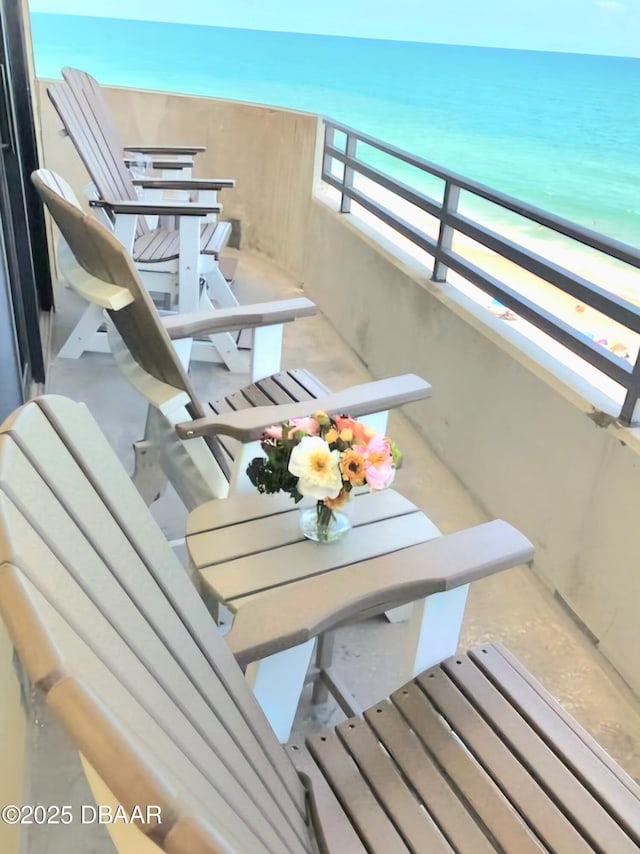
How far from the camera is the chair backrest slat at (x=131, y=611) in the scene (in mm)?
605

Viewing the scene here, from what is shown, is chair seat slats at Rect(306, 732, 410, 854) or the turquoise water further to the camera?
the turquoise water

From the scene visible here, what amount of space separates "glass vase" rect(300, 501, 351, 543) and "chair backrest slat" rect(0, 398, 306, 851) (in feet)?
1.64

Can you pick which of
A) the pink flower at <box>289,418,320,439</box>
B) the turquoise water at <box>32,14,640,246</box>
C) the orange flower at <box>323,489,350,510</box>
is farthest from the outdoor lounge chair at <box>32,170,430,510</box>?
the turquoise water at <box>32,14,640,246</box>

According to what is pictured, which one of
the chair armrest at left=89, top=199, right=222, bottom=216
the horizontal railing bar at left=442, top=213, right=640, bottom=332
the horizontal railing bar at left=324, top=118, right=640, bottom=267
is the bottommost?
the chair armrest at left=89, top=199, right=222, bottom=216

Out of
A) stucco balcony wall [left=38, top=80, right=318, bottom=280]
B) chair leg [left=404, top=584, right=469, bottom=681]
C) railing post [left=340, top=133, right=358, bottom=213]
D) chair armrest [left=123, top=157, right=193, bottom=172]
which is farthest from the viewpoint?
stucco balcony wall [left=38, top=80, right=318, bottom=280]

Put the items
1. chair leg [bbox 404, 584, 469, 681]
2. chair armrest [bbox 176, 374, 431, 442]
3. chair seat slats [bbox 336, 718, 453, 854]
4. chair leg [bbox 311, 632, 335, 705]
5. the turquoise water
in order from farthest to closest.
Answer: the turquoise water < chair leg [bbox 311, 632, 335, 705] < chair armrest [bbox 176, 374, 431, 442] < chair leg [bbox 404, 584, 469, 681] < chair seat slats [bbox 336, 718, 453, 854]

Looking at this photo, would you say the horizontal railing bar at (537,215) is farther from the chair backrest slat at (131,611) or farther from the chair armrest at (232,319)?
the chair backrest slat at (131,611)

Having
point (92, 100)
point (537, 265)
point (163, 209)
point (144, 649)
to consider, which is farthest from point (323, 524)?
point (92, 100)

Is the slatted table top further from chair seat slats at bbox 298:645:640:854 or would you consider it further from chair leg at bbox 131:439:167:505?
chair leg at bbox 131:439:167:505

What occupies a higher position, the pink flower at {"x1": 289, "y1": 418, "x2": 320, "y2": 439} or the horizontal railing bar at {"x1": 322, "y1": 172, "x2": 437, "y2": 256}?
the horizontal railing bar at {"x1": 322, "y1": 172, "x2": 437, "y2": 256}

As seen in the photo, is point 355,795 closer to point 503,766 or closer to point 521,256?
point 503,766

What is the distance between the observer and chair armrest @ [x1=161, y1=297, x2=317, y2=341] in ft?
6.42

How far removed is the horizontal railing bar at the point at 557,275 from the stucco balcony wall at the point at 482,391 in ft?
0.84

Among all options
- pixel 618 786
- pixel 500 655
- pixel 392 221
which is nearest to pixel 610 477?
pixel 500 655
